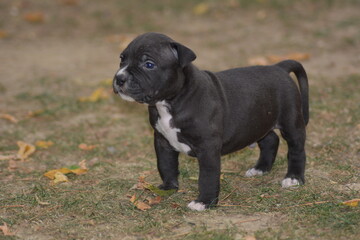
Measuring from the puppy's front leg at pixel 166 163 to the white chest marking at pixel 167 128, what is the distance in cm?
26

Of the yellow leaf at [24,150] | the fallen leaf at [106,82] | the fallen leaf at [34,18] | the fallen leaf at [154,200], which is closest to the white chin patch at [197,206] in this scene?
the fallen leaf at [154,200]

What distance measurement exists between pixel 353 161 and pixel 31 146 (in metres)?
3.86

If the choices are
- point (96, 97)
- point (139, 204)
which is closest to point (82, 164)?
point (139, 204)

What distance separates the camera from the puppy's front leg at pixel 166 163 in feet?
18.6

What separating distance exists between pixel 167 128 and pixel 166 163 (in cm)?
68

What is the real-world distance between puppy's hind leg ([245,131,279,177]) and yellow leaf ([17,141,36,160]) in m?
2.68

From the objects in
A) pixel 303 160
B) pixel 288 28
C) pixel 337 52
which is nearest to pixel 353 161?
pixel 303 160

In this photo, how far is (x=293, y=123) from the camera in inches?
230

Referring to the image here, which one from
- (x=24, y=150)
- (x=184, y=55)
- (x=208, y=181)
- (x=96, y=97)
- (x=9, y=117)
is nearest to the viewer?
(x=184, y=55)

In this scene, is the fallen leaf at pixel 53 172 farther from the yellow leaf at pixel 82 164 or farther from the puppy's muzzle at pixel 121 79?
the puppy's muzzle at pixel 121 79

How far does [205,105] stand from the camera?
514 cm

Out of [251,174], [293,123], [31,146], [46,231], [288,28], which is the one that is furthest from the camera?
[288,28]

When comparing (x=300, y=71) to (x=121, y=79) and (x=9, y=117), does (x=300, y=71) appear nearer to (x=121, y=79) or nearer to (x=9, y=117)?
(x=121, y=79)

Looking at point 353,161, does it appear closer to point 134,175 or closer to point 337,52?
point 134,175
